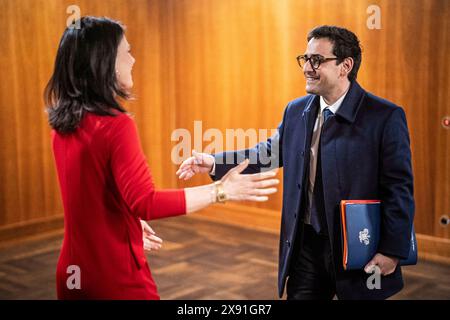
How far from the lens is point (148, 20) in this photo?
615 centimetres

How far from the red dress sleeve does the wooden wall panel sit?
3492mm

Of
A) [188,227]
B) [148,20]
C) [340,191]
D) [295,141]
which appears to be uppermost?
[148,20]

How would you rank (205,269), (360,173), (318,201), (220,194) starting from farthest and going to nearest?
(205,269) → (318,201) → (360,173) → (220,194)

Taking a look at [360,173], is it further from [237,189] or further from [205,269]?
[205,269]

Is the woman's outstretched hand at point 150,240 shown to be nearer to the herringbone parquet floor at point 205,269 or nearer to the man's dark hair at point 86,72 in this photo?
the man's dark hair at point 86,72

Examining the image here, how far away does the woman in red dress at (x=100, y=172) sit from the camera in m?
1.55

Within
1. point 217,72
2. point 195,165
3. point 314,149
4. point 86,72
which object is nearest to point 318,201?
point 314,149

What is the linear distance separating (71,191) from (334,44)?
1.23 m

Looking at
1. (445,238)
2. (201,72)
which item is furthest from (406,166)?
(201,72)

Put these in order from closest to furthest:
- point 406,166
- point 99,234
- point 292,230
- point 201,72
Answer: point 99,234 → point 406,166 → point 292,230 → point 201,72

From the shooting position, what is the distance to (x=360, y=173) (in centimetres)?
215

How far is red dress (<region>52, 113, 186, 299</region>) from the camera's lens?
5.04ft

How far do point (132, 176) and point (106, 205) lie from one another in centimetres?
14

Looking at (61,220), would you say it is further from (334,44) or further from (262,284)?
(334,44)
